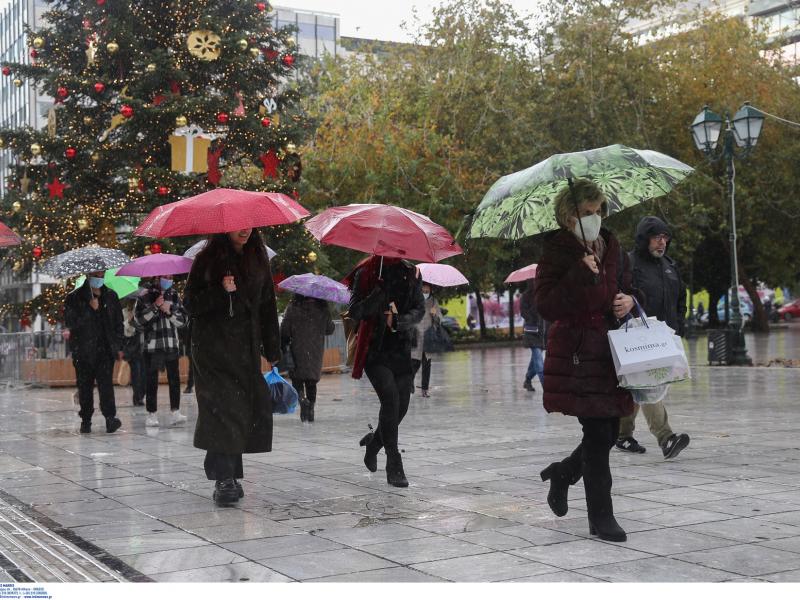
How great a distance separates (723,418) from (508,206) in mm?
7147

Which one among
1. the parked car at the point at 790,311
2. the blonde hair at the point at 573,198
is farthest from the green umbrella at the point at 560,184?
the parked car at the point at 790,311

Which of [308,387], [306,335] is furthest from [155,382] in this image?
[306,335]

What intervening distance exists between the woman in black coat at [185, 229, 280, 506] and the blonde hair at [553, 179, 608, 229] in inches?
91.0

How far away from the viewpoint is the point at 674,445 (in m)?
9.20

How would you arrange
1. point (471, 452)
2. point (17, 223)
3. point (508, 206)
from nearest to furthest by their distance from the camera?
point (508, 206), point (471, 452), point (17, 223)

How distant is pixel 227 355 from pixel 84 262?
5.69m

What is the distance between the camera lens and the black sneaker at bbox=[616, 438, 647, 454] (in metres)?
9.72

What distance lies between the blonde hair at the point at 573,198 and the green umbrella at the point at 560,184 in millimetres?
89

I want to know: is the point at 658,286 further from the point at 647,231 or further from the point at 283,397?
the point at 283,397

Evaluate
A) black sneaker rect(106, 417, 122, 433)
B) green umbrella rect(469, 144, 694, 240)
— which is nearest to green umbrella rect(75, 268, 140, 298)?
black sneaker rect(106, 417, 122, 433)
